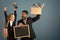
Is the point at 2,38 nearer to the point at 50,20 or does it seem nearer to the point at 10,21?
the point at 10,21

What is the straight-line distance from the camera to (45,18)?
2.00m

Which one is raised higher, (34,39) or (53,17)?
(53,17)

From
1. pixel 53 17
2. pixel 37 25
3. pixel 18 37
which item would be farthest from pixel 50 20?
pixel 18 37

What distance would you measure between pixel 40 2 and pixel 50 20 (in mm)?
259

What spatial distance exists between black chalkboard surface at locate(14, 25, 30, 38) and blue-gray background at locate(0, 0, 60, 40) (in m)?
0.10

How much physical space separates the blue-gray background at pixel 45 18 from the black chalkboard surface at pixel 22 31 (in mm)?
100

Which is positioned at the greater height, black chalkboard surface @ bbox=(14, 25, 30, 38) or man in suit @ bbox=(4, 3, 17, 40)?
man in suit @ bbox=(4, 3, 17, 40)

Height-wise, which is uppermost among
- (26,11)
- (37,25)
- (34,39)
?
(26,11)

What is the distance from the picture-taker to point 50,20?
6.57 feet

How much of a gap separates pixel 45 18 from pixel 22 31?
0.33 meters

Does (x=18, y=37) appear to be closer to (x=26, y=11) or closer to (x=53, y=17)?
(x=26, y=11)

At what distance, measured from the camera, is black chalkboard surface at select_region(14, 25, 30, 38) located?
196 centimetres

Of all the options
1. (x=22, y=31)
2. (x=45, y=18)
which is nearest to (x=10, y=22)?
(x=22, y=31)

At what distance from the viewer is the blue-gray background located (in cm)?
197
